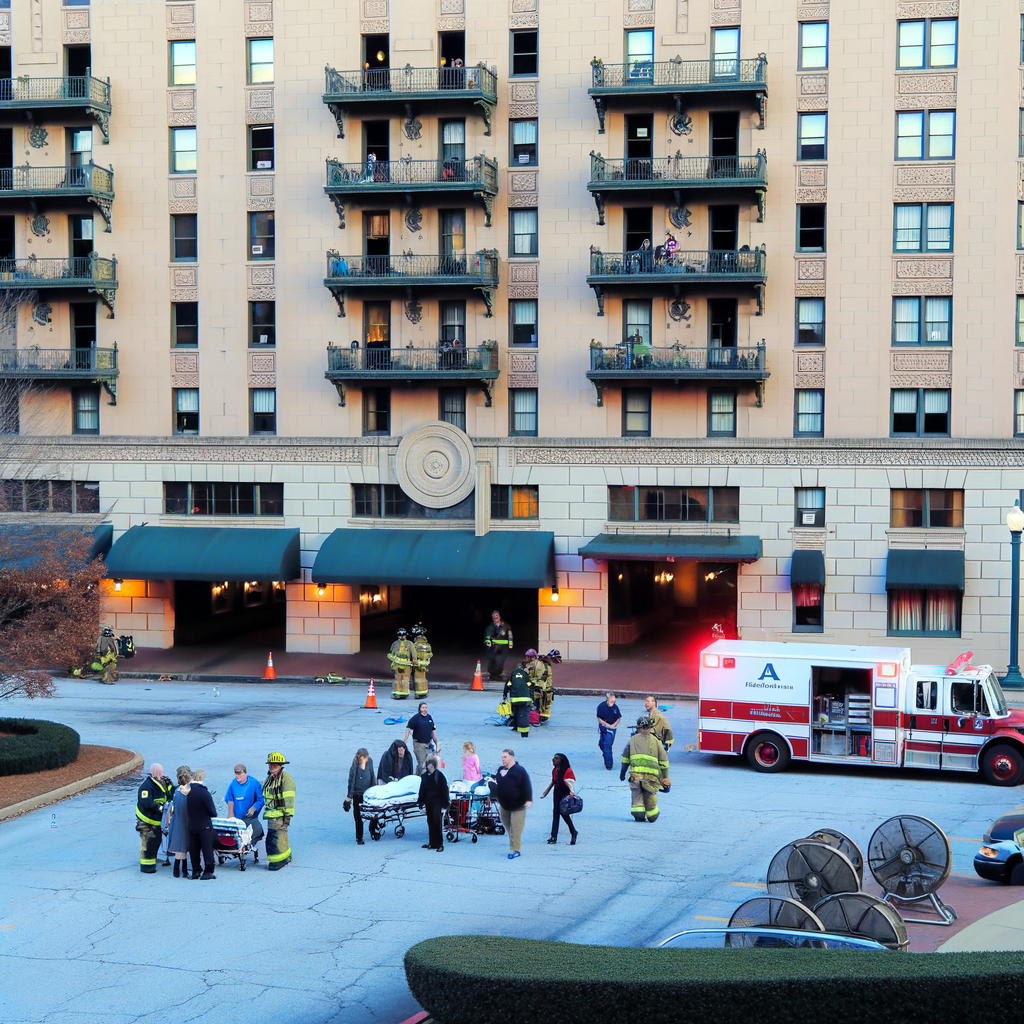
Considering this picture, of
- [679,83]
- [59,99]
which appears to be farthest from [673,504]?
[59,99]

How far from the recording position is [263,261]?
3878 cm

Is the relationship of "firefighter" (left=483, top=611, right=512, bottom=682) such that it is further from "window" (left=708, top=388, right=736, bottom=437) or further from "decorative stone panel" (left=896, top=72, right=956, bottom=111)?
"decorative stone panel" (left=896, top=72, right=956, bottom=111)

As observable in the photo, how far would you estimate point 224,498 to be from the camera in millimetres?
39500

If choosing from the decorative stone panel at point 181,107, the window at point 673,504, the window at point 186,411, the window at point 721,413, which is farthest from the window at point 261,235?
the window at point 721,413

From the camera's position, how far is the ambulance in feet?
73.4

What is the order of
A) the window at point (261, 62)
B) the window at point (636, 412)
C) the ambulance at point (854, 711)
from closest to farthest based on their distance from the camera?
1. the ambulance at point (854, 711)
2. the window at point (636, 412)
3. the window at point (261, 62)

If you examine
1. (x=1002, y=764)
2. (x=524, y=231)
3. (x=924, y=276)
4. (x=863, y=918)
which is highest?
(x=524, y=231)

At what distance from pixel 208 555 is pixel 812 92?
22.8m

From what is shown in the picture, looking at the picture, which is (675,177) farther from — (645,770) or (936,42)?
(645,770)

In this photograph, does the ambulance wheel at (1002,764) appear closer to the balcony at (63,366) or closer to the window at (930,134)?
the window at (930,134)

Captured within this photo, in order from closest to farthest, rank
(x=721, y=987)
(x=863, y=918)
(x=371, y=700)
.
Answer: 1. (x=721, y=987)
2. (x=863, y=918)
3. (x=371, y=700)

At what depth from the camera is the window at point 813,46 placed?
116ft

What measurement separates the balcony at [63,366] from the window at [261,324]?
4575mm

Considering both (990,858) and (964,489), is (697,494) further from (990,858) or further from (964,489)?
(990,858)
